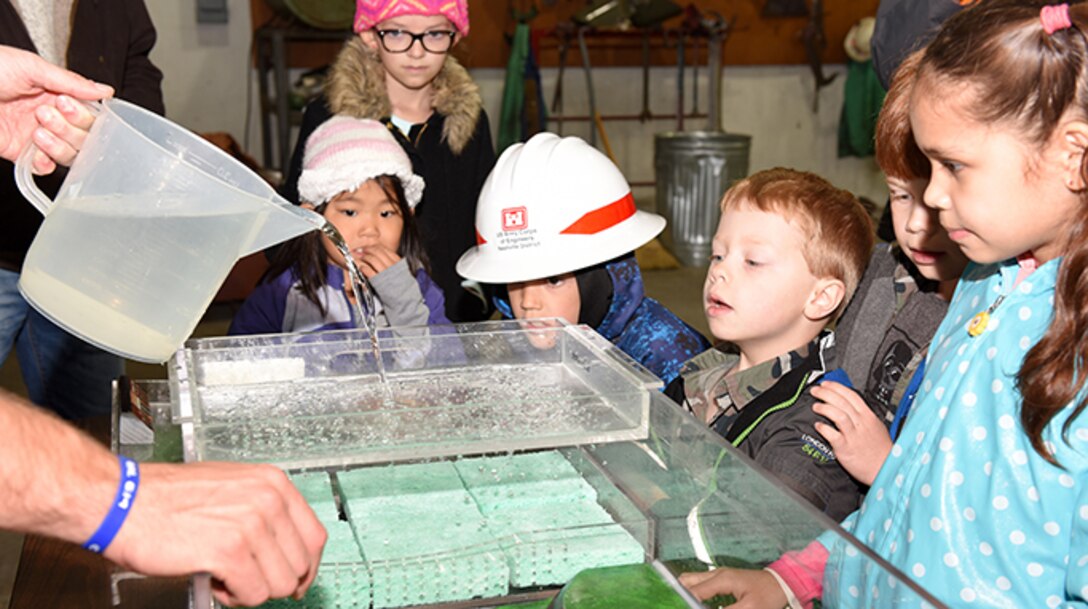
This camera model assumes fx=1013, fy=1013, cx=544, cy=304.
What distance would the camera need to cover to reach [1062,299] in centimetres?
99

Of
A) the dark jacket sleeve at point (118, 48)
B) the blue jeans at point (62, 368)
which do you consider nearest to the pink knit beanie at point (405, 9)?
the dark jacket sleeve at point (118, 48)

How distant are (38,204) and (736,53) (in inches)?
240

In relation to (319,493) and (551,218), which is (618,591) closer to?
(319,493)

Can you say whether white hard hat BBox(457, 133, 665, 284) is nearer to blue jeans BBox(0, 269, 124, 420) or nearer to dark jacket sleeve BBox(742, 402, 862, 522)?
dark jacket sleeve BBox(742, 402, 862, 522)

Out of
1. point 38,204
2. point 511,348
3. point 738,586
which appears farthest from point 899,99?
point 38,204

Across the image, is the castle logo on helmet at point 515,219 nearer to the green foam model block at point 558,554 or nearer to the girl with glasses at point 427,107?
the girl with glasses at point 427,107

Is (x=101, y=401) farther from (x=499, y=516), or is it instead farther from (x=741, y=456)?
(x=741, y=456)

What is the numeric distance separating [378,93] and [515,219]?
83 cm

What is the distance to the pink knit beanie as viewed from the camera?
2.47 m

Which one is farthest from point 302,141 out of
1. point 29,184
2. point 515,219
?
point 29,184

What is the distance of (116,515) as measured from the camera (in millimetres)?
799

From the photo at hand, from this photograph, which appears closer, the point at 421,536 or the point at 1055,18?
the point at 1055,18

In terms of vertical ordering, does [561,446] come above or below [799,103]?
above

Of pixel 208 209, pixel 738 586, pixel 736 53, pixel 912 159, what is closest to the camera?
pixel 738 586
